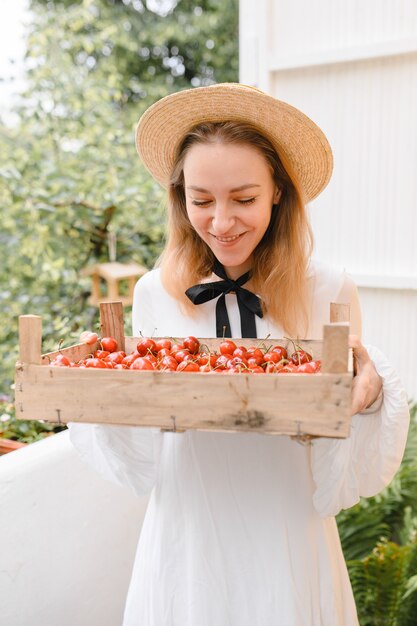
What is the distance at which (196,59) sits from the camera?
8.02 m

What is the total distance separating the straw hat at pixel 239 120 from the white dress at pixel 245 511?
0.51m

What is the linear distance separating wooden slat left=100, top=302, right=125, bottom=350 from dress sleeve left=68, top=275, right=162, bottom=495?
7.4 inches

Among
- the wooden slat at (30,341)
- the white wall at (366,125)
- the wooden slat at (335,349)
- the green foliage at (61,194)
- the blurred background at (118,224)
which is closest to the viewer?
the wooden slat at (335,349)

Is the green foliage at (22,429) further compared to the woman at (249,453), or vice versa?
the green foliage at (22,429)

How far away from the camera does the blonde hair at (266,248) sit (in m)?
1.37

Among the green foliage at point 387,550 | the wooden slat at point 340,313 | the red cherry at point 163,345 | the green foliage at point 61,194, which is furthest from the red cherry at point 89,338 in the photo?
the green foliage at point 61,194

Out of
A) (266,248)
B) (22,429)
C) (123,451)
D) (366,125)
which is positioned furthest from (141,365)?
(366,125)

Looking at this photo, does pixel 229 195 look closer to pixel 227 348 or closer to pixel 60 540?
pixel 227 348

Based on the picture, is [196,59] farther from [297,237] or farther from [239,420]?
[239,420]

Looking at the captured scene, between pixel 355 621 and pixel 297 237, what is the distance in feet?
2.87

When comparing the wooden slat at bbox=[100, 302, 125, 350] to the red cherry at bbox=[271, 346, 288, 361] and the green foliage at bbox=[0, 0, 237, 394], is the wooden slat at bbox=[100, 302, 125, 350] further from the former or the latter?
the green foliage at bbox=[0, 0, 237, 394]

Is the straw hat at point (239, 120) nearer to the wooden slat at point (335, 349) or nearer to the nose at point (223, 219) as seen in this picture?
the nose at point (223, 219)

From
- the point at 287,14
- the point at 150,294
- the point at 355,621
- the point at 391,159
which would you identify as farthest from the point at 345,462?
the point at 287,14

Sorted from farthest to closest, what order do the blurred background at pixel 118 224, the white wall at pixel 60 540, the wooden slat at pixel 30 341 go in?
Answer: the blurred background at pixel 118 224 → the white wall at pixel 60 540 → the wooden slat at pixel 30 341
